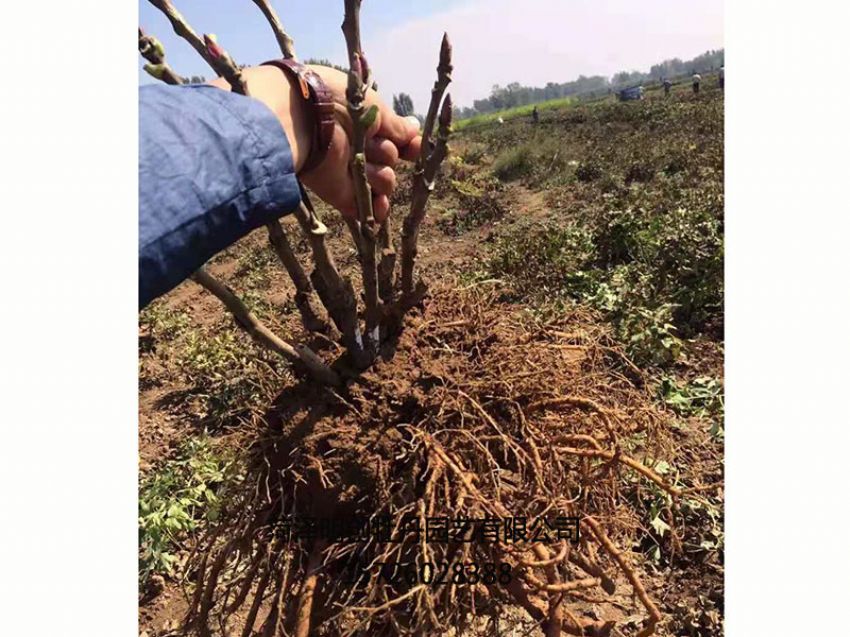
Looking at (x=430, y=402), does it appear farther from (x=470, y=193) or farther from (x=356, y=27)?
(x=470, y=193)

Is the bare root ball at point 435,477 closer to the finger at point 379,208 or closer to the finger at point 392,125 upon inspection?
the finger at point 379,208

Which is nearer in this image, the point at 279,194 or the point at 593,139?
the point at 279,194

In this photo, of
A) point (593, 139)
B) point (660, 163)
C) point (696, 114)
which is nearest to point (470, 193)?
point (660, 163)

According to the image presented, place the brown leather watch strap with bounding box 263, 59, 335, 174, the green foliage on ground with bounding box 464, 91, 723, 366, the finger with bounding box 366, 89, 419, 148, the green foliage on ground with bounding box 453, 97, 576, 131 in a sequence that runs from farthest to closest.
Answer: the green foliage on ground with bounding box 453, 97, 576, 131 → the green foliage on ground with bounding box 464, 91, 723, 366 → the finger with bounding box 366, 89, 419, 148 → the brown leather watch strap with bounding box 263, 59, 335, 174

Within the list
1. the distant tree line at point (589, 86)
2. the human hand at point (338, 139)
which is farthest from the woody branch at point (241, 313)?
the distant tree line at point (589, 86)

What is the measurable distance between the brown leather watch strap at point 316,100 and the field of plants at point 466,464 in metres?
0.35

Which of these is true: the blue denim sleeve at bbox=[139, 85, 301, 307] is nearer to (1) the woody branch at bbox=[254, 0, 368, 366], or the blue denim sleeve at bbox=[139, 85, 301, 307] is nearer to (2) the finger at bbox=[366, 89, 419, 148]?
(1) the woody branch at bbox=[254, 0, 368, 366]

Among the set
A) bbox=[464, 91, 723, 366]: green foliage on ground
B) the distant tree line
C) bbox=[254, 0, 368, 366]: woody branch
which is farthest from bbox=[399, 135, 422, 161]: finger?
the distant tree line

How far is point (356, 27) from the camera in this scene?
834 millimetres

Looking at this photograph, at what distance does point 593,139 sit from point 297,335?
903 cm

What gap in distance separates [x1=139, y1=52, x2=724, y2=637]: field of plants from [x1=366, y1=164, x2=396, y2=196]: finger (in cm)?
24

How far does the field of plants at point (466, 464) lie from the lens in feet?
3.11

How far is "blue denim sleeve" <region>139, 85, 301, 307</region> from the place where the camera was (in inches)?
27.2

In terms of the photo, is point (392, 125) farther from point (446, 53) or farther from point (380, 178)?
point (446, 53)
